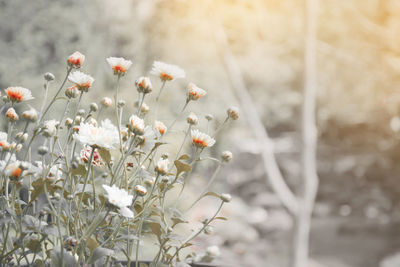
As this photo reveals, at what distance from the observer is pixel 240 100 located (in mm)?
2324

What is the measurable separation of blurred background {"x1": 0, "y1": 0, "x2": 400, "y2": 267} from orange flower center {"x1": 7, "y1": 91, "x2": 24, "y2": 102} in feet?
5.10

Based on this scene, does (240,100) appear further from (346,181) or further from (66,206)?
(66,206)

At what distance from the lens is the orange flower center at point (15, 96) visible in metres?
0.42

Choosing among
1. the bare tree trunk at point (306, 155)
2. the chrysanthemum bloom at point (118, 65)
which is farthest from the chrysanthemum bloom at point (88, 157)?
the bare tree trunk at point (306, 155)

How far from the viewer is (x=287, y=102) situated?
2.58m

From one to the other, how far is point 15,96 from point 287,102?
227cm

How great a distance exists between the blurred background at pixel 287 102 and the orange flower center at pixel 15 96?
1556mm

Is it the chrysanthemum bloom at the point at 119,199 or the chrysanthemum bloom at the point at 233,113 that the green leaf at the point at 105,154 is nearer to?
the chrysanthemum bloom at the point at 119,199

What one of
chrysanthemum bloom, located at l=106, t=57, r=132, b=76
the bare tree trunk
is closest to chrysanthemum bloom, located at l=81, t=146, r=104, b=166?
chrysanthemum bloom, located at l=106, t=57, r=132, b=76

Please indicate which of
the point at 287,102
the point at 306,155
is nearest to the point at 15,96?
the point at 306,155

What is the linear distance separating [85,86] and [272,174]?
5.83ft

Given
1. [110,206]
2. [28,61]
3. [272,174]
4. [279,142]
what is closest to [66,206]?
[110,206]

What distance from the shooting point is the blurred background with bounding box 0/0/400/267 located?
217cm

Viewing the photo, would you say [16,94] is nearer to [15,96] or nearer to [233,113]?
[15,96]
